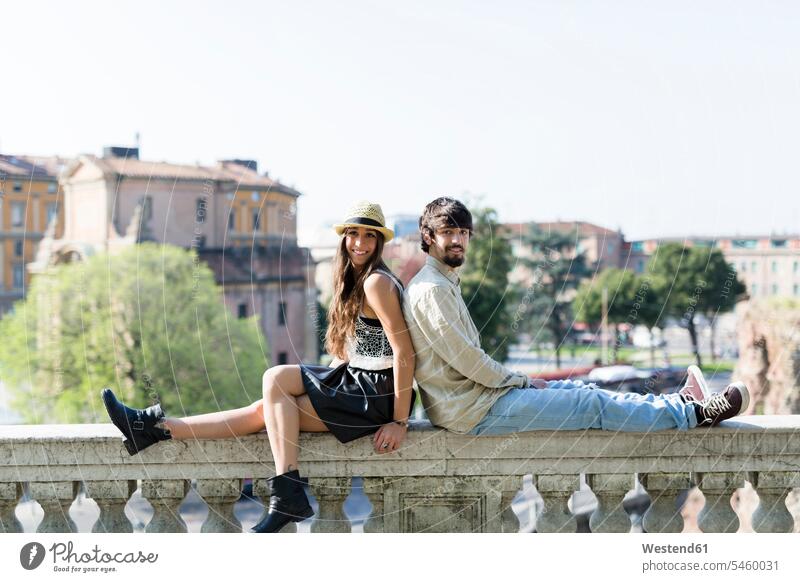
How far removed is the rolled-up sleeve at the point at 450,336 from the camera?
13.5ft

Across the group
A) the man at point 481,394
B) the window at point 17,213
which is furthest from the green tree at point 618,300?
the man at point 481,394

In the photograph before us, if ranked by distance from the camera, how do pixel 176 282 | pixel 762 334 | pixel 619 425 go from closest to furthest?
1. pixel 619 425
2. pixel 762 334
3. pixel 176 282

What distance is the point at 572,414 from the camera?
4.20 metres

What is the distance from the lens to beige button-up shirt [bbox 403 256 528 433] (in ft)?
13.5

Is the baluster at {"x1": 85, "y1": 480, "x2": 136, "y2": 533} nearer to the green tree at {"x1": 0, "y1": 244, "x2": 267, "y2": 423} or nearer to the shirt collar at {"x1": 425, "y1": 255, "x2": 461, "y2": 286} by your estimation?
the shirt collar at {"x1": 425, "y1": 255, "x2": 461, "y2": 286}

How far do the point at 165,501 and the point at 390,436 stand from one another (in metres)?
1.10

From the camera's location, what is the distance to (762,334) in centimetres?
2095

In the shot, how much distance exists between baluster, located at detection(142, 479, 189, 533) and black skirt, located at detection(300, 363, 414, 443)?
0.74 metres

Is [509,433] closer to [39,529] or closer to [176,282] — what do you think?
[39,529]

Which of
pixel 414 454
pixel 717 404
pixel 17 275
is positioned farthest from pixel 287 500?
pixel 17 275
